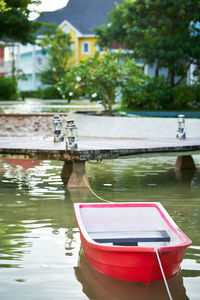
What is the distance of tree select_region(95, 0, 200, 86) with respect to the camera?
29.8 m

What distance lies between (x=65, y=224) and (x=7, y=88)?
45652 mm

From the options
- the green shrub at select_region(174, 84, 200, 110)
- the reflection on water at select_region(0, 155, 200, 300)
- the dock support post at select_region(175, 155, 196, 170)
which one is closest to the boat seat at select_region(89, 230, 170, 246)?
the reflection on water at select_region(0, 155, 200, 300)

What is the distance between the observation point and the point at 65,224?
30.9 feet

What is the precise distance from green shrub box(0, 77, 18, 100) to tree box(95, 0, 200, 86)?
23.0 metres

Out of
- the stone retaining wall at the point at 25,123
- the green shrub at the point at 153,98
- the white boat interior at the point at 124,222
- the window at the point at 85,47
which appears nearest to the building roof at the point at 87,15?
the window at the point at 85,47

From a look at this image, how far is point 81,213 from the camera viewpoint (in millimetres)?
7973

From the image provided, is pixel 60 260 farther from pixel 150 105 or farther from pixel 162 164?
pixel 150 105

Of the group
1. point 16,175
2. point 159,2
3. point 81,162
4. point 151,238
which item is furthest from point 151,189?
point 159,2

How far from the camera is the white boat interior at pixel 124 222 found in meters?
7.58

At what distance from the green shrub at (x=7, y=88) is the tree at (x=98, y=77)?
2942 cm

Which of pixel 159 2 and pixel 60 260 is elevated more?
pixel 159 2

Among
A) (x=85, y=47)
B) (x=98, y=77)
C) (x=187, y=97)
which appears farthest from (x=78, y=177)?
(x=85, y=47)

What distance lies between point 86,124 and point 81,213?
16141mm

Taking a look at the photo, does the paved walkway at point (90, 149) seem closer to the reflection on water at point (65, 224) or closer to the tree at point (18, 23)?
the reflection on water at point (65, 224)
